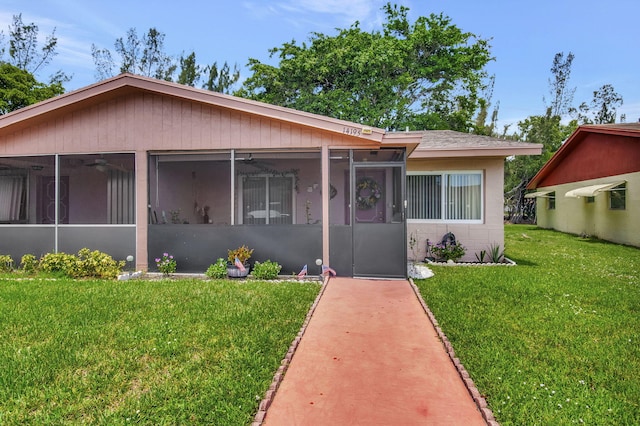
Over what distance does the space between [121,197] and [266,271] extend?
394cm

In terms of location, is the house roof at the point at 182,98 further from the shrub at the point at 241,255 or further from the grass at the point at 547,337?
the grass at the point at 547,337

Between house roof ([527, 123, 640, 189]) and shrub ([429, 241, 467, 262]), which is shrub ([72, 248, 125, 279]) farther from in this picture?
house roof ([527, 123, 640, 189])

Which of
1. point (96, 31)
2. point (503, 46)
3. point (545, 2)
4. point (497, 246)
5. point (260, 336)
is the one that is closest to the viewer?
point (260, 336)

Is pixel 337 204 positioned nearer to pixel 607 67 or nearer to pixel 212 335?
pixel 212 335

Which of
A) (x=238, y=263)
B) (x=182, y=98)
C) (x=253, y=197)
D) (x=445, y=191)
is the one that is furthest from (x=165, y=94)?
(x=445, y=191)

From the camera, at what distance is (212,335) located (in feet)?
Result: 13.0

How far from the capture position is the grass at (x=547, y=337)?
106 inches

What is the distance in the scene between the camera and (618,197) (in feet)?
43.5

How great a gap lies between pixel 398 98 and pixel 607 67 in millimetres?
26036

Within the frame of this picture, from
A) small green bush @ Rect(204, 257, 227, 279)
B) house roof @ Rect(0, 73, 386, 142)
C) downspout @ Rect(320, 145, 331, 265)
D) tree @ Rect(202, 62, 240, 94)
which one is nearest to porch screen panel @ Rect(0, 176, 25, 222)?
house roof @ Rect(0, 73, 386, 142)

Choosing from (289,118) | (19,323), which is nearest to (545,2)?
(289,118)

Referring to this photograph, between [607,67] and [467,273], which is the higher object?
[607,67]

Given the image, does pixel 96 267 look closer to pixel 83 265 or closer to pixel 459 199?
pixel 83 265

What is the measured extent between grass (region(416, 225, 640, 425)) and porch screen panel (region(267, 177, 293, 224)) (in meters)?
3.53
